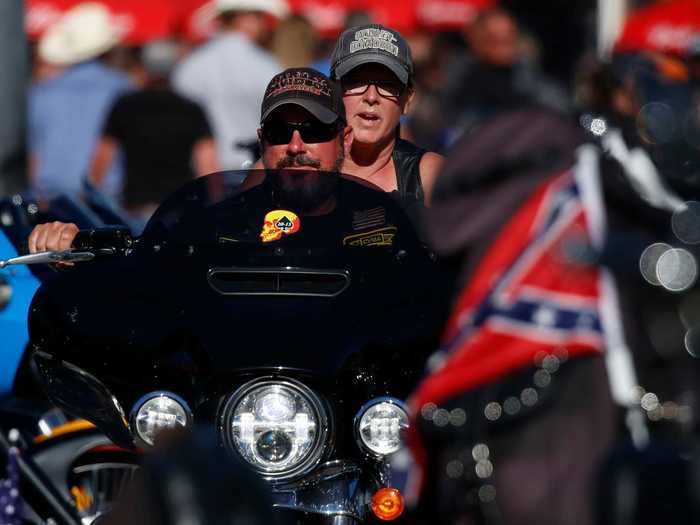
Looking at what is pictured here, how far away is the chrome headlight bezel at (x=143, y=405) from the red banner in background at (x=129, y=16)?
31.5 feet

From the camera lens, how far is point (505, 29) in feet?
41.4

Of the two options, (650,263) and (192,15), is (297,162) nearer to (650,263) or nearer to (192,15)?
(650,263)

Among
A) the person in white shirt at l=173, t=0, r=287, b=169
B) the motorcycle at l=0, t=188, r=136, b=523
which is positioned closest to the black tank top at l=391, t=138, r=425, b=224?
the motorcycle at l=0, t=188, r=136, b=523

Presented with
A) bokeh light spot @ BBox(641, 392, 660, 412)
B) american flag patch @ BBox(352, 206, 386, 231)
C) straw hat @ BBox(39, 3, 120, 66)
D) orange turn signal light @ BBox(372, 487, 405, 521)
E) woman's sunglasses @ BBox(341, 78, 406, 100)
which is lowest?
bokeh light spot @ BBox(641, 392, 660, 412)

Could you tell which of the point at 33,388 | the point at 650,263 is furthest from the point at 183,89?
the point at 650,263

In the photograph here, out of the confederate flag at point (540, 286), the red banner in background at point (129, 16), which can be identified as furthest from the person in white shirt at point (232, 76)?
the confederate flag at point (540, 286)

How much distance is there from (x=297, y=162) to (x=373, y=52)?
3.03ft

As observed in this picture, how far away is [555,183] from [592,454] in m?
0.51

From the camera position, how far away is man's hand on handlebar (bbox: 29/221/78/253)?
569 centimetres

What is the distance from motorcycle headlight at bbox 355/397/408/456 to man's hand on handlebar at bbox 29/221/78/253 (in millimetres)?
1449

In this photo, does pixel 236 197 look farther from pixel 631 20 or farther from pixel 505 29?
pixel 631 20

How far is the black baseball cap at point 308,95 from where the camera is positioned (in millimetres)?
5770

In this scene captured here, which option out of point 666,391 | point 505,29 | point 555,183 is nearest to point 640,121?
point 555,183

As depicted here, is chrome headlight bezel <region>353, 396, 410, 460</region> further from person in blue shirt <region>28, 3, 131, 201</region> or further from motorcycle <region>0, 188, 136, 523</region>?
person in blue shirt <region>28, 3, 131, 201</region>
